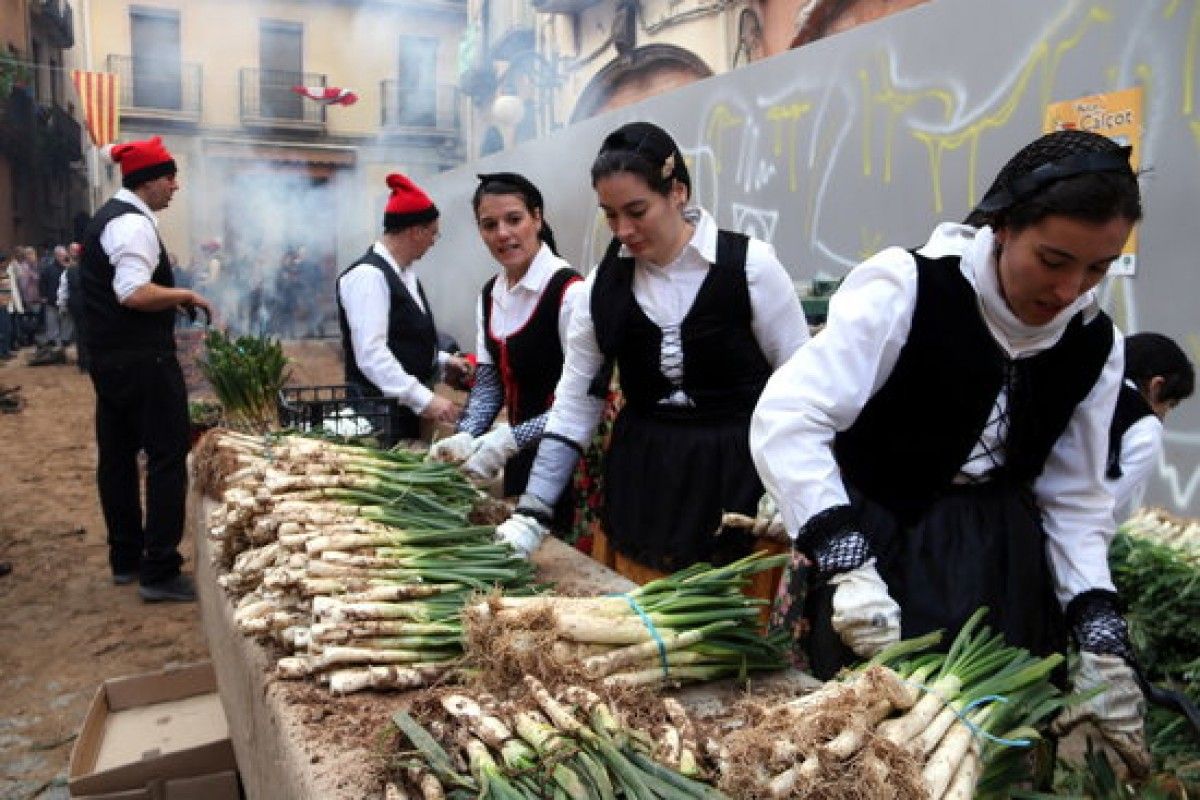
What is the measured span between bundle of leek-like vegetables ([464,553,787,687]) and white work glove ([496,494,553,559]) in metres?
0.63

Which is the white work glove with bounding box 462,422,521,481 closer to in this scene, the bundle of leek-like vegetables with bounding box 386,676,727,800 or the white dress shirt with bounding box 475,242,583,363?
the white dress shirt with bounding box 475,242,583,363

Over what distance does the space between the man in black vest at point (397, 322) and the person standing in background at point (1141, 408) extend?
8.17ft

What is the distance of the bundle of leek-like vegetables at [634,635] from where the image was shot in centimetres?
162

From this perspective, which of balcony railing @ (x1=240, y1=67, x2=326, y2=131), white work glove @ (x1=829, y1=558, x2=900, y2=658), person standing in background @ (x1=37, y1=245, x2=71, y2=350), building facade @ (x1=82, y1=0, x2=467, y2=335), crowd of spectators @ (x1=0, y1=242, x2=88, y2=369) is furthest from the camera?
balcony railing @ (x1=240, y1=67, x2=326, y2=131)

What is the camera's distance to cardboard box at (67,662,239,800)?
297 centimetres

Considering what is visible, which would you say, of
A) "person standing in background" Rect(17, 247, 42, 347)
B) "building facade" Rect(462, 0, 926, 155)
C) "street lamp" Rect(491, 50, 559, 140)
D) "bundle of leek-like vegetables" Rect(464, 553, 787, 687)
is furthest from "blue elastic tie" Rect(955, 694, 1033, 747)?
"person standing in background" Rect(17, 247, 42, 347)

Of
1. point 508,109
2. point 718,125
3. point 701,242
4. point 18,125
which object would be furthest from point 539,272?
point 18,125

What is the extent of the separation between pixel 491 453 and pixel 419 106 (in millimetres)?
27710

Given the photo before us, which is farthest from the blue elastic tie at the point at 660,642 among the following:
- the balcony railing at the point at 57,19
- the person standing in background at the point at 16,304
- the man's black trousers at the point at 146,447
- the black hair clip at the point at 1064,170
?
the balcony railing at the point at 57,19

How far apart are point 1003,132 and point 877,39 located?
1.21 m

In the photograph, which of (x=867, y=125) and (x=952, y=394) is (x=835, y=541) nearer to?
(x=952, y=394)

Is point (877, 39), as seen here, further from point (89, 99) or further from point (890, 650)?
point (89, 99)

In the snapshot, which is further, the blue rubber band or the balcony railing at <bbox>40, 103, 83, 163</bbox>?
the balcony railing at <bbox>40, 103, 83, 163</bbox>

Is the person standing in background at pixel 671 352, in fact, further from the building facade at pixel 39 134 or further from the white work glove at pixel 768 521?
the building facade at pixel 39 134
